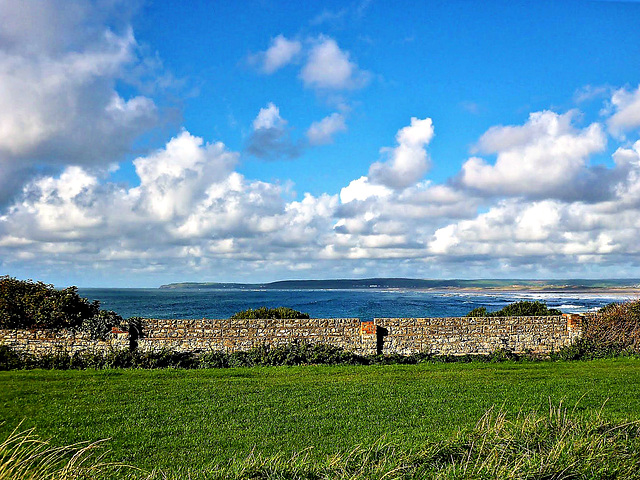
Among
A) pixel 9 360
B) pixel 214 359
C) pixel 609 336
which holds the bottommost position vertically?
pixel 214 359

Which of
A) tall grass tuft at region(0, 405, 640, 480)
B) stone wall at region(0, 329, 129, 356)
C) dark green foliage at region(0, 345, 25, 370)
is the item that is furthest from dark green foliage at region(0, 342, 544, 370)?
tall grass tuft at region(0, 405, 640, 480)

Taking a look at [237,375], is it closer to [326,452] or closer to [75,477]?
[326,452]

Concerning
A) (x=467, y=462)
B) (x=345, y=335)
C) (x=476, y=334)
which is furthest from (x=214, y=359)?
(x=467, y=462)

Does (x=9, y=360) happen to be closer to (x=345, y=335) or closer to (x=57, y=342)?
(x=57, y=342)

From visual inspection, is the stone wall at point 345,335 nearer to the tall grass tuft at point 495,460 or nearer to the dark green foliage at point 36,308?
the dark green foliage at point 36,308

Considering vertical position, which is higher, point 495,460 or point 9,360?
point 495,460

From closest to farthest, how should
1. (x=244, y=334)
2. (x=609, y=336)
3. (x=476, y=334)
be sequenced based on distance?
(x=244, y=334), (x=476, y=334), (x=609, y=336)

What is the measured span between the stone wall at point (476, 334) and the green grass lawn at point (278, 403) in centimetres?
190

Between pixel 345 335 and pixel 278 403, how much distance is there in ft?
20.2

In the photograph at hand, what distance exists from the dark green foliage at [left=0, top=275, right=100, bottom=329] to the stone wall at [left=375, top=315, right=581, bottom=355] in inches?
360

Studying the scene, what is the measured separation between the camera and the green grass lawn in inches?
257

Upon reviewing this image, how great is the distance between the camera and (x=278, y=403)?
866 cm

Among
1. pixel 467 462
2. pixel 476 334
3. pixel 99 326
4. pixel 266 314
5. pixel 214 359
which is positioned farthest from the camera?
pixel 266 314

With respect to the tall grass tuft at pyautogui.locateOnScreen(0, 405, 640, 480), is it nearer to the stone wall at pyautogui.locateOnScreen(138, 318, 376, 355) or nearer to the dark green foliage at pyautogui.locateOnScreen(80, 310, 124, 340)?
the stone wall at pyautogui.locateOnScreen(138, 318, 376, 355)
